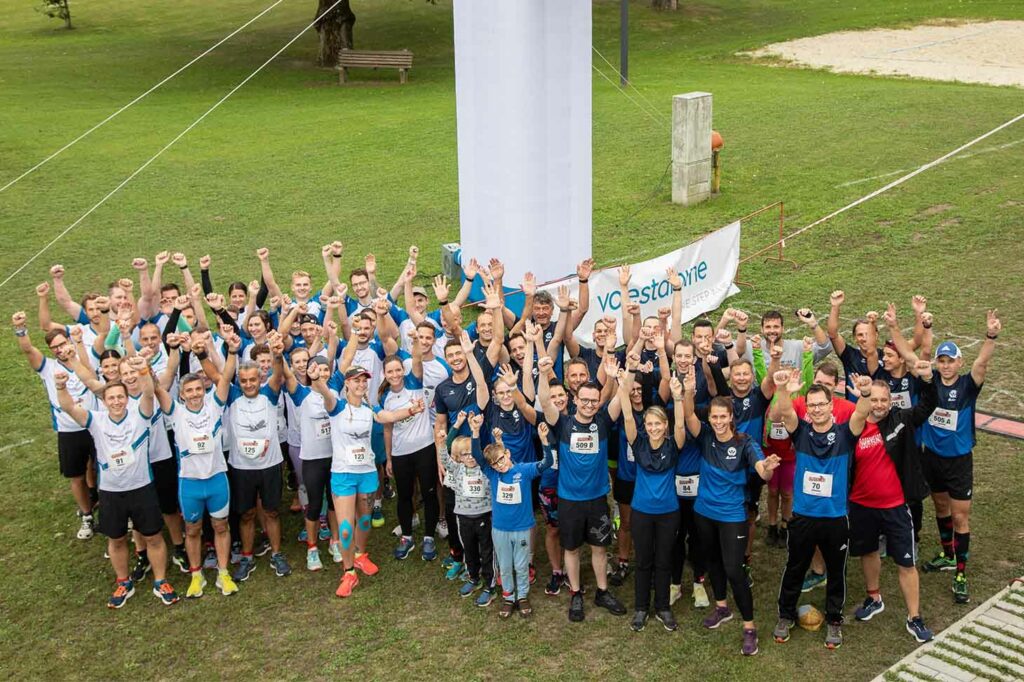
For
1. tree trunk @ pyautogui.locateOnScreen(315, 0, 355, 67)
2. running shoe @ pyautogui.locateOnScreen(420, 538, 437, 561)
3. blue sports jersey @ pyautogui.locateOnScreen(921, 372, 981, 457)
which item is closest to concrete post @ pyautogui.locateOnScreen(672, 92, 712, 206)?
blue sports jersey @ pyautogui.locateOnScreen(921, 372, 981, 457)

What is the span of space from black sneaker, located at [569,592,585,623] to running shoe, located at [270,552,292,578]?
2177 mm

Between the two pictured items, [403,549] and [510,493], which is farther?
[403,549]

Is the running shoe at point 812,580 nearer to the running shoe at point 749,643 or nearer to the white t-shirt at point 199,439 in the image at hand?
the running shoe at point 749,643

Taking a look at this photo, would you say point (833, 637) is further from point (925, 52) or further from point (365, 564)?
point (925, 52)

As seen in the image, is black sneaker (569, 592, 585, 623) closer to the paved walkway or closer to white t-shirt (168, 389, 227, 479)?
the paved walkway

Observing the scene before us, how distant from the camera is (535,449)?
25.5 feet

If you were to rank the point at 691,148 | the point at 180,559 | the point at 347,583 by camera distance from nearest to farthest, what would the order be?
the point at 347,583 < the point at 180,559 < the point at 691,148

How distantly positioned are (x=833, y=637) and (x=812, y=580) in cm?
66

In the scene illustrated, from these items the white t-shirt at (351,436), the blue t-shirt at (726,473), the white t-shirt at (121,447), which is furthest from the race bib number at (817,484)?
the white t-shirt at (121,447)

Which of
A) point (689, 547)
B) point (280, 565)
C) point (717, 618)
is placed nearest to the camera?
point (717, 618)

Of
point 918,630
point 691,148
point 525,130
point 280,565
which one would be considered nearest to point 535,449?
point 280,565

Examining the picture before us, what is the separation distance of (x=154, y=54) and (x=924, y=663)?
30.6 metres

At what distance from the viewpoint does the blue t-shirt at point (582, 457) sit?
283 inches

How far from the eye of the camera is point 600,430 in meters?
7.22
